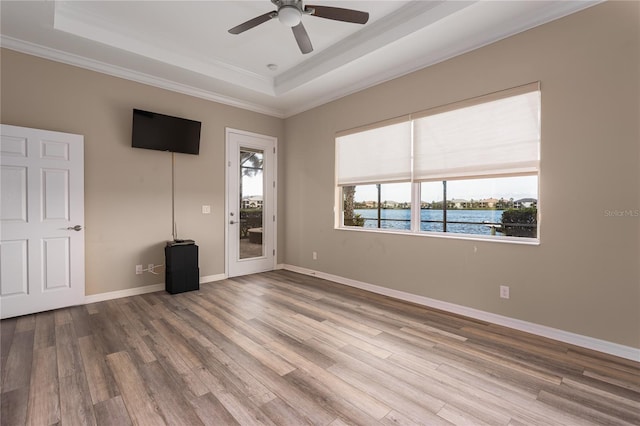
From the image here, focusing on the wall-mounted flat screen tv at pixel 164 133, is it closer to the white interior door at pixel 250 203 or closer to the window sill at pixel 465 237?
the white interior door at pixel 250 203

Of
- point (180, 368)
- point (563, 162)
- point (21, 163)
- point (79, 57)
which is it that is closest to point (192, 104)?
point (79, 57)

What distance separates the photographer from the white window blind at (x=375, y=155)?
3.81m

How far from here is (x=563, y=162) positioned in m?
2.62

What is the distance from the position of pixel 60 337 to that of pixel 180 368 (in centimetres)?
142

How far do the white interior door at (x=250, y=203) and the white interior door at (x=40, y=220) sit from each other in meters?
1.96

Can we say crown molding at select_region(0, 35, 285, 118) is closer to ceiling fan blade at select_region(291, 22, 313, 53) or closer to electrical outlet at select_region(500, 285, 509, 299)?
ceiling fan blade at select_region(291, 22, 313, 53)

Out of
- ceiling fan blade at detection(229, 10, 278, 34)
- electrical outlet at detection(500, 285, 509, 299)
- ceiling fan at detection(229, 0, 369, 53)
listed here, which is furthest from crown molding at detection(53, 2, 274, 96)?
electrical outlet at detection(500, 285, 509, 299)

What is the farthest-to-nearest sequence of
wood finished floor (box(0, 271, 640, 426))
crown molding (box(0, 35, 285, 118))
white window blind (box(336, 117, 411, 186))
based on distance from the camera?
white window blind (box(336, 117, 411, 186)), crown molding (box(0, 35, 285, 118)), wood finished floor (box(0, 271, 640, 426))

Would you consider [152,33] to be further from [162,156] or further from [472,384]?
[472,384]

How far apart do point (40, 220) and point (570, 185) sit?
5.32m

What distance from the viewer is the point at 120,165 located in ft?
12.6

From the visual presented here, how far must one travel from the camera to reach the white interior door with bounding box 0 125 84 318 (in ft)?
10.0

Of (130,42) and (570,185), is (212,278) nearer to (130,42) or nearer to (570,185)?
(130,42)

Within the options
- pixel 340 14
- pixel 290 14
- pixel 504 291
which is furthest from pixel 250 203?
pixel 504 291
